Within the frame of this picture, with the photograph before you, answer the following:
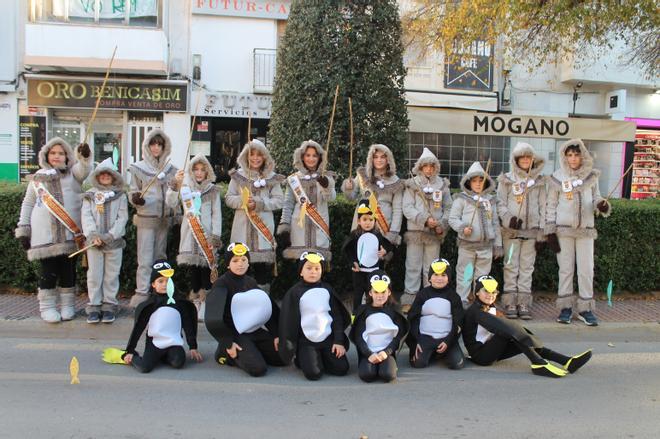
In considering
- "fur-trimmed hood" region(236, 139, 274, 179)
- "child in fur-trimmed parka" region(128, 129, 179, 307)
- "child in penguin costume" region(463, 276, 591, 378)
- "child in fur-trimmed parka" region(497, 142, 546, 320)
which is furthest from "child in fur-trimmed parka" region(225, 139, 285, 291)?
"child in fur-trimmed parka" region(497, 142, 546, 320)

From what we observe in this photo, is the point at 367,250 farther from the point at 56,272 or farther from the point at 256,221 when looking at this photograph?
the point at 56,272

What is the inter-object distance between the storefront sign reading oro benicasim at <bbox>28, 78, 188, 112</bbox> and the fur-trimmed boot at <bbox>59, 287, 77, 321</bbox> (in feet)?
35.6

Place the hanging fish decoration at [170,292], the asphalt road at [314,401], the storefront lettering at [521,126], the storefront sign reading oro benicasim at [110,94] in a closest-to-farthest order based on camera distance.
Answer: the asphalt road at [314,401], the hanging fish decoration at [170,292], the storefront lettering at [521,126], the storefront sign reading oro benicasim at [110,94]

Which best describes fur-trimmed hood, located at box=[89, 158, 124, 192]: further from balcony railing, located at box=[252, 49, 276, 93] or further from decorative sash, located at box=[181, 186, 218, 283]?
balcony railing, located at box=[252, 49, 276, 93]

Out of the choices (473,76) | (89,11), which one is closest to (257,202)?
(89,11)

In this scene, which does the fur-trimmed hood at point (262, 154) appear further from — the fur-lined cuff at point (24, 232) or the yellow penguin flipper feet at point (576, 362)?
the yellow penguin flipper feet at point (576, 362)

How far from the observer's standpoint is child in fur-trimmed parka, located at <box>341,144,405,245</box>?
6785mm

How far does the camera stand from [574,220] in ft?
22.0

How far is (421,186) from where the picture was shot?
6805 mm

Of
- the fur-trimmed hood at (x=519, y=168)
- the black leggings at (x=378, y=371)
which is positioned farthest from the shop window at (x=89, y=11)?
the black leggings at (x=378, y=371)

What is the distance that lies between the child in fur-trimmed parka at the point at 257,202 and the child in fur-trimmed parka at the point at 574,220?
3.14m

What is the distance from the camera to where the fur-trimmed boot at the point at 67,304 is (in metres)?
6.38

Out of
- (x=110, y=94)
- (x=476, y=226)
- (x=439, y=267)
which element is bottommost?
(x=439, y=267)

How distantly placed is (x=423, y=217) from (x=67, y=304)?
4008 millimetres
